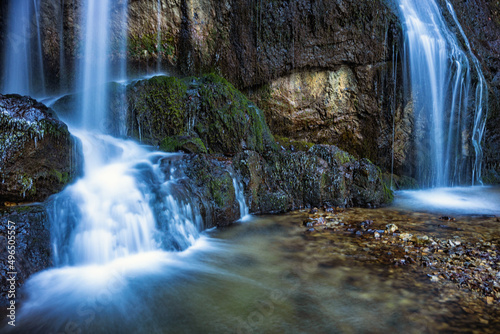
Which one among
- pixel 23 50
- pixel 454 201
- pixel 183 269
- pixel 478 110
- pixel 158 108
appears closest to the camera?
pixel 183 269

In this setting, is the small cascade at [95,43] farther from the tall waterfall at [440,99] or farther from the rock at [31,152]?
the tall waterfall at [440,99]

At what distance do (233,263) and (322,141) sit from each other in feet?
26.4

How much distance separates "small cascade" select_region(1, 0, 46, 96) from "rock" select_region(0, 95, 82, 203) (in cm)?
597

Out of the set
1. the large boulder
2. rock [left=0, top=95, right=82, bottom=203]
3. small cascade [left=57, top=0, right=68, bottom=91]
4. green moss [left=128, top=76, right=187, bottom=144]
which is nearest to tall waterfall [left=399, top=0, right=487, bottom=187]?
the large boulder

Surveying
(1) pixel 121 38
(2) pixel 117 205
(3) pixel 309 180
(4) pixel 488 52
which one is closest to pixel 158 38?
(1) pixel 121 38

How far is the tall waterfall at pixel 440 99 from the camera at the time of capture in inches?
425

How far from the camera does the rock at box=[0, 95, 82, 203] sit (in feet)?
13.5

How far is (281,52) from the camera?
10.6m

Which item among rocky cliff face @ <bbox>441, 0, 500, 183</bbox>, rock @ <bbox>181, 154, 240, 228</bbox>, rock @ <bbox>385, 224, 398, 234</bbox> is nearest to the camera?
rock @ <bbox>385, 224, 398, 234</bbox>

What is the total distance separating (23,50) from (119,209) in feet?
26.5

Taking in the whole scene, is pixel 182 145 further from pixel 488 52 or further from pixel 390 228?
pixel 488 52

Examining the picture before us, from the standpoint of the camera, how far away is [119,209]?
4.77 meters

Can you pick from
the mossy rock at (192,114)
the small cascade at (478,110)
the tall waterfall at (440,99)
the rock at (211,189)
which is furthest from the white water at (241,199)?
the small cascade at (478,110)

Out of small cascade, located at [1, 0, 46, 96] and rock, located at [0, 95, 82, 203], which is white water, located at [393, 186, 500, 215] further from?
small cascade, located at [1, 0, 46, 96]
